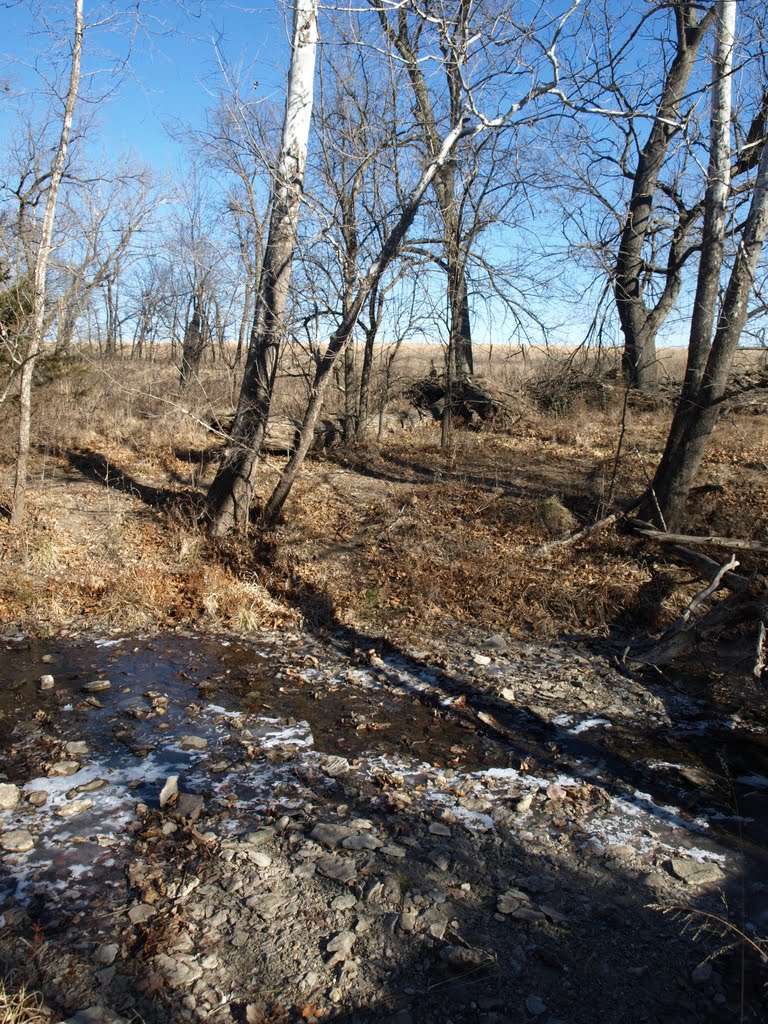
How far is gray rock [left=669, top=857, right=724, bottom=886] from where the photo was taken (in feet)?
13.3

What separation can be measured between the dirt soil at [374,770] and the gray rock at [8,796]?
3 centimetres

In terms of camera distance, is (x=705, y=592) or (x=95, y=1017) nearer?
(x=95, y=1017)

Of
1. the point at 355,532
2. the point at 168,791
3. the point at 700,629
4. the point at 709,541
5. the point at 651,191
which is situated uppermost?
the point at 651,191

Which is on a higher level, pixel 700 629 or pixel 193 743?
pixel 700 629

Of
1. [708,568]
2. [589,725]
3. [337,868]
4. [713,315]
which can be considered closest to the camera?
[337,868]

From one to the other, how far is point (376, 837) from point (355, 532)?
6.22 metres

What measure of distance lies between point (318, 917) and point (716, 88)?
9146 mm

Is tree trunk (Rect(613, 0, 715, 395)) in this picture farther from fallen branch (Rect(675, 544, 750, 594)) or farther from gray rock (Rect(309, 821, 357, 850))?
gray rock (Rect(309, 821, 357, 850))

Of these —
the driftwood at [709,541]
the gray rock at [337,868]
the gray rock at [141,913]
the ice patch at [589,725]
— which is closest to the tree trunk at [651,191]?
the driftwood at [709,541]

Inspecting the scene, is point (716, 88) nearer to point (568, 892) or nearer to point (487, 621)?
point (487, 621)

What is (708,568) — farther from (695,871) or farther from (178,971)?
(178,971)

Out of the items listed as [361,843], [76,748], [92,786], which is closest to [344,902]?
[361,843]

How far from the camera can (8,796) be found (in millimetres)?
4547

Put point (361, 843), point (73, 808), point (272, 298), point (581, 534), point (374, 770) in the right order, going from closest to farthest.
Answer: point (361, 843) → point (73, 808) → point (374, 770) → point (581, 534) → point (272, 298)
